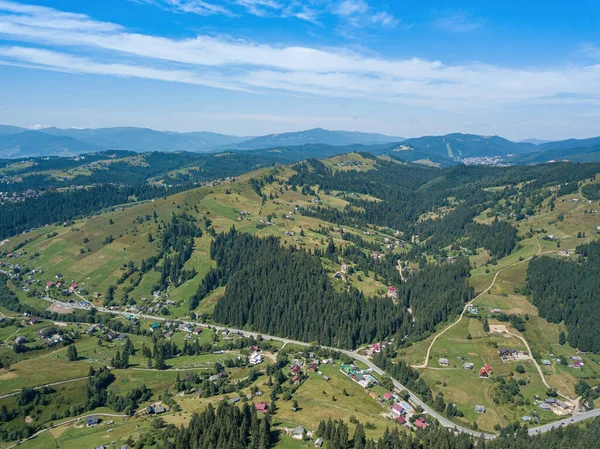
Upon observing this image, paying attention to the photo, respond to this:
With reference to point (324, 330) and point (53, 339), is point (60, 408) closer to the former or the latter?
point (53, 339)

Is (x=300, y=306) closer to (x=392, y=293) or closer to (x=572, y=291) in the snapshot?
(x=392, y=293)

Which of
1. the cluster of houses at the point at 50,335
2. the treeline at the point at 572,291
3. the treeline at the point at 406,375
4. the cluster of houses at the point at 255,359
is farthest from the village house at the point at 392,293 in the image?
the cluster of houses at the point at 50,335

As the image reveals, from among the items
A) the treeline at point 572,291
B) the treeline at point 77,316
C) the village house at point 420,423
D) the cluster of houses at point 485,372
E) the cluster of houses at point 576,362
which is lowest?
the treeline at point 77,316

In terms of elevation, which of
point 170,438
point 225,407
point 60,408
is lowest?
point 60,408

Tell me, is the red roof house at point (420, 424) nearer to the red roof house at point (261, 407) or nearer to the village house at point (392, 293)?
the red roof house at point (261, 407)

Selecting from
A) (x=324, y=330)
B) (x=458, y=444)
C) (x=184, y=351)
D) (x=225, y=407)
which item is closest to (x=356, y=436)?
(x=458, y=444)
